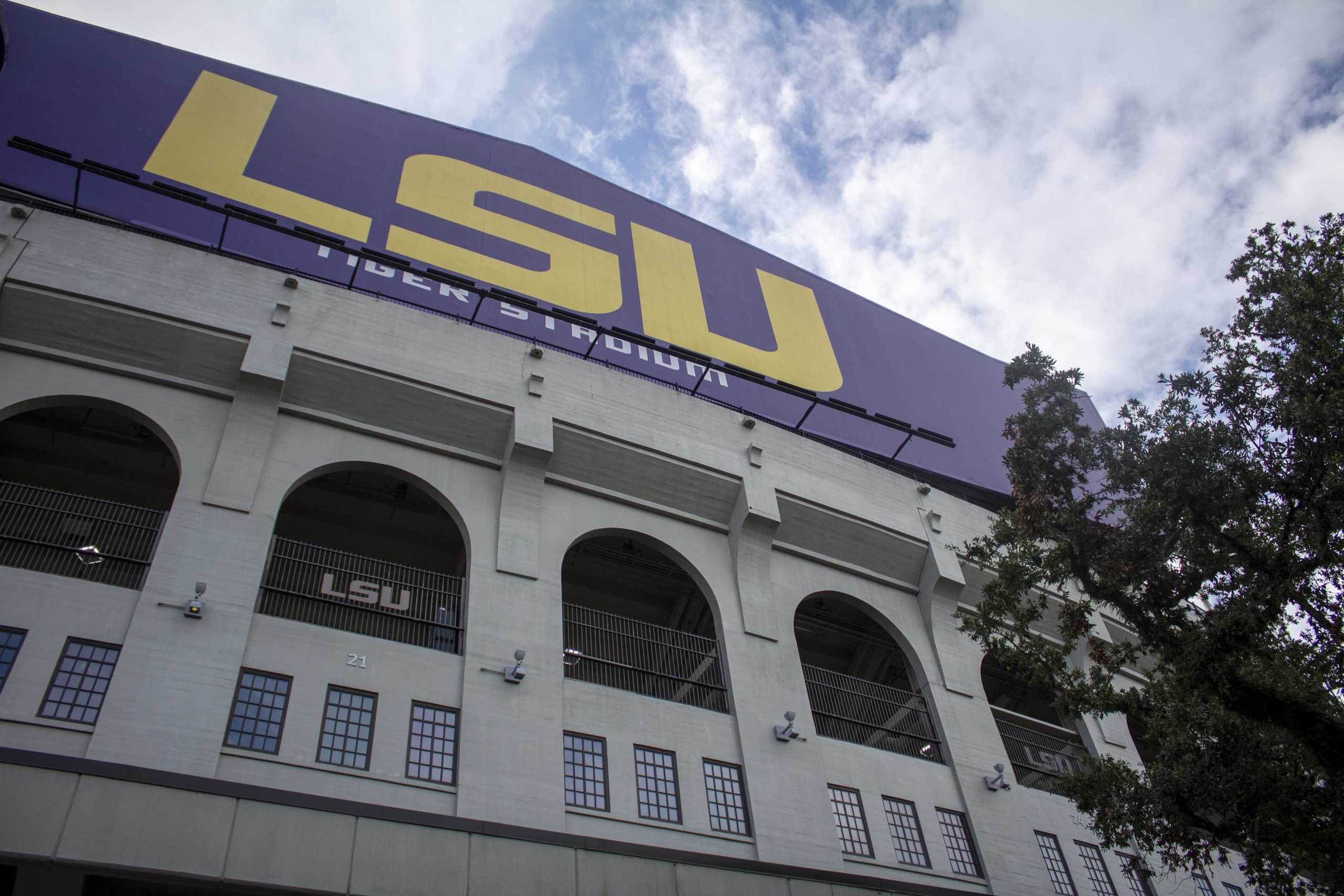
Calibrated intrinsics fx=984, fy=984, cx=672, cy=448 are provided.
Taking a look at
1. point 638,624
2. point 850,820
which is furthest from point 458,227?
point 850,820

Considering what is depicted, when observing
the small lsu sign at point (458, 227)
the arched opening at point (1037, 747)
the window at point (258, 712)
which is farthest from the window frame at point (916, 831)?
the window at point (258, 712)

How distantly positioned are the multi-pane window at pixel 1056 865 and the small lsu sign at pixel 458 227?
12461 millimetres

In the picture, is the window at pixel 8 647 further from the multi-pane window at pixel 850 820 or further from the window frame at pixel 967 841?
the window frame at pixel 967 841

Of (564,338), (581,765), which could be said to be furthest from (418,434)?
(581,765)

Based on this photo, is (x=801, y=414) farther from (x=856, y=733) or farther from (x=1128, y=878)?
(x=1128, y=878)

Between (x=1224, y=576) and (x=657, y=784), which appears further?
(x=657, y=784)

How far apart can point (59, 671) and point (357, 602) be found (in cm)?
576

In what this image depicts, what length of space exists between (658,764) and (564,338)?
1354 cm

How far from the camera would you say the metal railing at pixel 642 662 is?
2367 cm

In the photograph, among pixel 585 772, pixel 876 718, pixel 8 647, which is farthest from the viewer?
pixel 876 718

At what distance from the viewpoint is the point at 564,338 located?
2978 cm

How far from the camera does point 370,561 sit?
23844mm

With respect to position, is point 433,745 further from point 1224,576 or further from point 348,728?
point 1224,576

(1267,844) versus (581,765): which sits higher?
(581,765)
